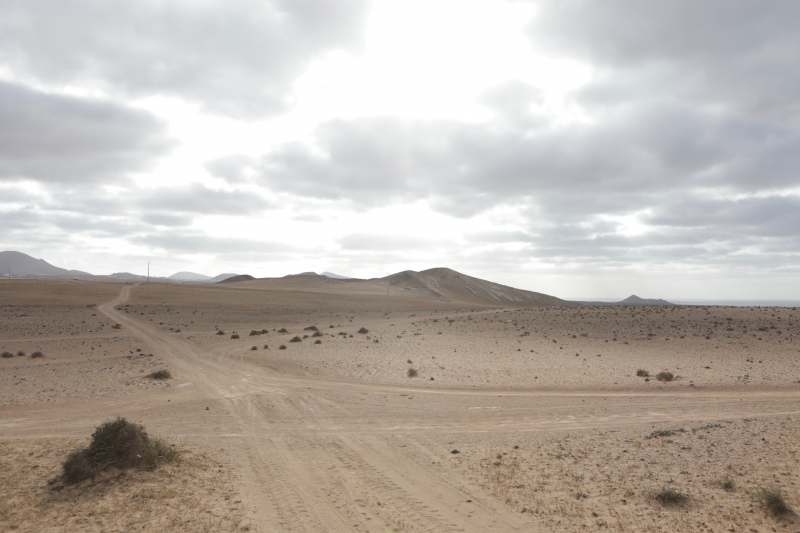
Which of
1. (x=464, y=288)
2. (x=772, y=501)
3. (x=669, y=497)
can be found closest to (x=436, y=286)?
(x=464, y=288)

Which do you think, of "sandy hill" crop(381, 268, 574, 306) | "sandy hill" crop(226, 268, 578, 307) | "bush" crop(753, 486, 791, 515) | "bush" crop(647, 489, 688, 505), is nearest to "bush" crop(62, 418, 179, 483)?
"bush" crop(647, 489, 688, 505)

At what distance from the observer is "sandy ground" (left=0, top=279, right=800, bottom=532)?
291 inches

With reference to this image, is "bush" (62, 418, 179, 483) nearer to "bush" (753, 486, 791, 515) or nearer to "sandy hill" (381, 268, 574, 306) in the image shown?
"bush" (753, 486, 791, 515)

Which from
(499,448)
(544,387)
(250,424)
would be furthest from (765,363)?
(250,424)

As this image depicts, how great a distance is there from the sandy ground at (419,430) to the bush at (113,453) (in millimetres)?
Result: 359

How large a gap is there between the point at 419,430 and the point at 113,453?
735 cm

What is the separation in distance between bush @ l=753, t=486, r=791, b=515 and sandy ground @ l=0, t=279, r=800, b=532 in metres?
0.20

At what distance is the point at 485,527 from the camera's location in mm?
7055

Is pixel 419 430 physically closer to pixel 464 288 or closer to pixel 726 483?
pixel 726 483

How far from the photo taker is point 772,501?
6695 millimetres

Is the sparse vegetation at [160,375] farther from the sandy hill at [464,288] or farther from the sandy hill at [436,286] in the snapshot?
the sandy hill at [464,288]

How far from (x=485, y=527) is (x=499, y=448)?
4.04 metres

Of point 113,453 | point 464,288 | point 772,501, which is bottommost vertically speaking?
point 113,453

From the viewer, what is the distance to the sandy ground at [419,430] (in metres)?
7.39
